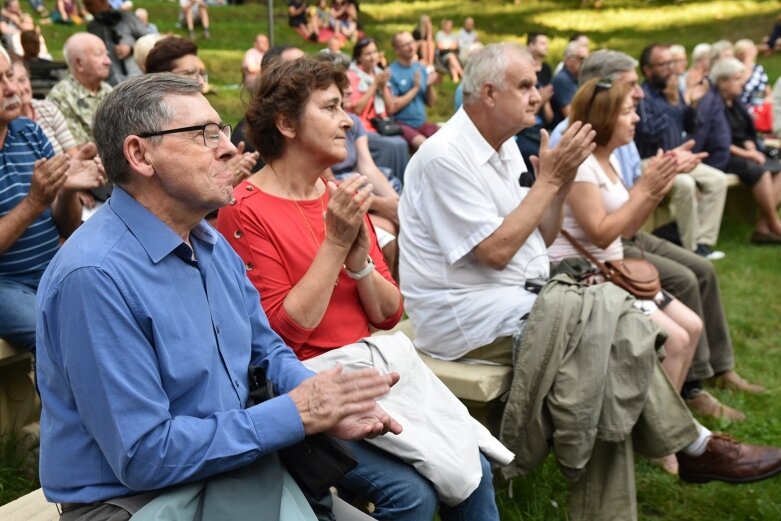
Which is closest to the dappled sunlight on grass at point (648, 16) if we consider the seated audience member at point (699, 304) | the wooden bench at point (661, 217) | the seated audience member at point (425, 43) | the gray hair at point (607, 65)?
the seated audience member at point (425, 43)

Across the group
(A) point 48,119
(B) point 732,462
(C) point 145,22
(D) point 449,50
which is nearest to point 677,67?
(B) point 732,462

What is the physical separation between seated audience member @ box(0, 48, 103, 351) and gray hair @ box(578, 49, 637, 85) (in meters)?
2.82

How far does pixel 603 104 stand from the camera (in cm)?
413

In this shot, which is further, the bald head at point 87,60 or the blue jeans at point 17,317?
the bald head at point 87,60

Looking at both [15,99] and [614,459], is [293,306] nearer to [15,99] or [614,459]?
[614,459]

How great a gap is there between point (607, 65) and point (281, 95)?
2.75m

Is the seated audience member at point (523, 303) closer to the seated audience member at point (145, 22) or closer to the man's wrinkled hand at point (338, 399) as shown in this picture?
the man's wrinkled hand at point (338, 399)

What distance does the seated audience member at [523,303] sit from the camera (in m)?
3.09

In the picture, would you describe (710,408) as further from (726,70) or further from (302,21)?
(302,21)

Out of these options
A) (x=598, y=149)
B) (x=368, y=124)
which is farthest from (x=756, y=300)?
(x=368, y=124)

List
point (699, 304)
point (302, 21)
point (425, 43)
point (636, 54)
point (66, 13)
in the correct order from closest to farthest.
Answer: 1. point (699, 304)
2. point (66, 13)
3. point (425, 43)
4. point (302, 21)
5. point (636, 54)

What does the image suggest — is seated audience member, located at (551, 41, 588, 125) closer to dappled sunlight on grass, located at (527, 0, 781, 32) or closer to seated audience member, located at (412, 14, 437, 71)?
seated audience member, located at (412, 14, 437, 71)

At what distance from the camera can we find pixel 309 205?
287 cm

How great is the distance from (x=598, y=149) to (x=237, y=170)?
5.42 feet
